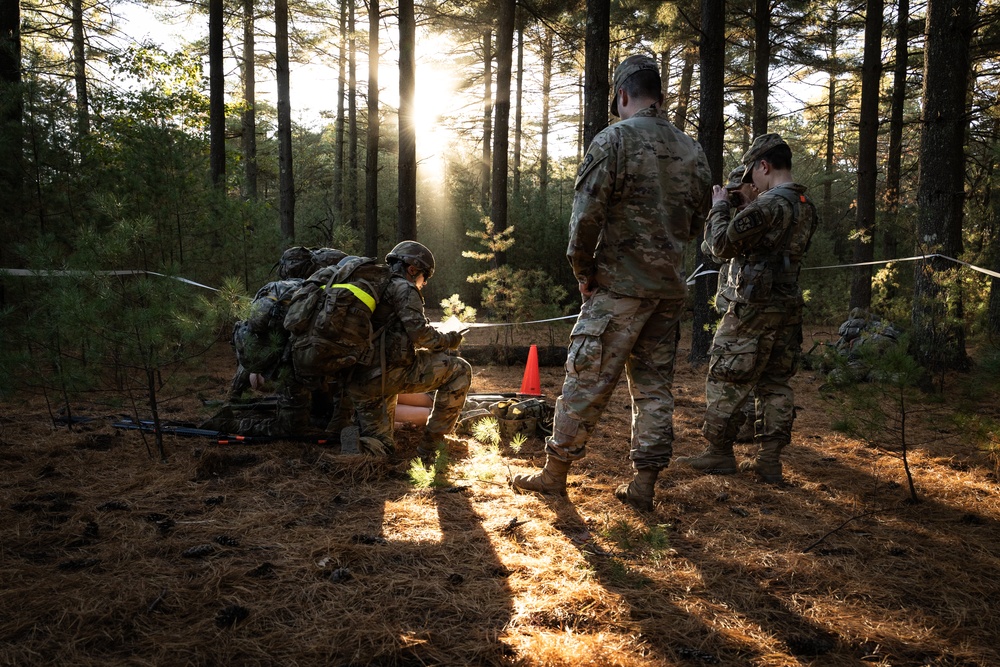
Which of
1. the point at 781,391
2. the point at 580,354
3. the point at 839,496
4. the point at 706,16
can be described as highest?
the point at 706,16

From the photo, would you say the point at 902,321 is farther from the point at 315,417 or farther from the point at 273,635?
the point at 273,635

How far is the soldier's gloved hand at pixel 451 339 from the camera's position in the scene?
472cm

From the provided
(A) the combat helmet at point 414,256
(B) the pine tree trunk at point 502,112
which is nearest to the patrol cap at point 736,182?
(A) the combat helmet at point 414,256

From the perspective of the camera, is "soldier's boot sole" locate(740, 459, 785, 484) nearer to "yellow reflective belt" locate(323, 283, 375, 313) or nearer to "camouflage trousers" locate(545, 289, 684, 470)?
"camouflage trousers" locate(545, 289, 684, 470)

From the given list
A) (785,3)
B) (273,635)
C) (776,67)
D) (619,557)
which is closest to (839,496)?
(619,557)

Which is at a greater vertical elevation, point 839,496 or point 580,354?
point 580,354

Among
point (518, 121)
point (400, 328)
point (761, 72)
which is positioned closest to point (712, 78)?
point (761, 72)

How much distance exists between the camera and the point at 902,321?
681 cm

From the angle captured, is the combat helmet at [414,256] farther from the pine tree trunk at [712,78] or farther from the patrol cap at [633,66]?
the pine tree trunk at [712,78]

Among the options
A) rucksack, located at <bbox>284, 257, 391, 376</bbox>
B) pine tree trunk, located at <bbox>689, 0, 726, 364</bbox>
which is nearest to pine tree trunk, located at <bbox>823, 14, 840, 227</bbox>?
pine tree trunk, located at <bbox>689, 0, 726, 364</bbox>

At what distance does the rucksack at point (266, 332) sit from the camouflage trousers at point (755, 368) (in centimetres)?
337

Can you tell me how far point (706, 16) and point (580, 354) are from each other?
A: 301 inches

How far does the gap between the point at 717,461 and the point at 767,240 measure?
166 centimetres

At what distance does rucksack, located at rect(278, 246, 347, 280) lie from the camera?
5.62 metres
